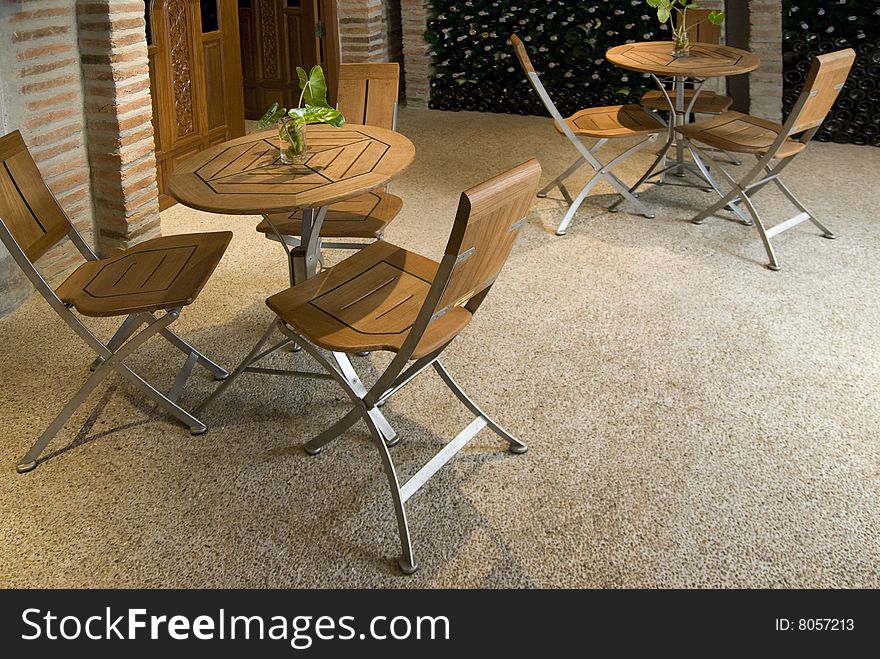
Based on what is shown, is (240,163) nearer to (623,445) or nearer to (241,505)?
(241,505)

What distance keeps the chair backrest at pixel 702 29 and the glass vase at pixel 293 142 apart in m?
3.20

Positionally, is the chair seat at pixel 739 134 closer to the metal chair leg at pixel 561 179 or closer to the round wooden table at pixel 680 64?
the round wooden table at pixel 680 64

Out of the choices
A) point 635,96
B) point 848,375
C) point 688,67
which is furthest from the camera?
point 635,96

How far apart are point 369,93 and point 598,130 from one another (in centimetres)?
132

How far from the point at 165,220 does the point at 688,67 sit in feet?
8.93

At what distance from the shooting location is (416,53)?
7238 mm

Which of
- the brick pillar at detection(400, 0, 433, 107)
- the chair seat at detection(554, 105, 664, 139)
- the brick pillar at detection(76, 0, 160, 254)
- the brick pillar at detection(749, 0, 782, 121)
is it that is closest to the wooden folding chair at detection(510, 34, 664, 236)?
the chair seat at detection(554, 105, 664, 139)

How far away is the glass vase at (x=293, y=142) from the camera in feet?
9.84

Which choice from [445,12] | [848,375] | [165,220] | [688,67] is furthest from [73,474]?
[445,12]

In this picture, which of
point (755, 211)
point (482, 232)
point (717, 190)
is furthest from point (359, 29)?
point (482, 232)

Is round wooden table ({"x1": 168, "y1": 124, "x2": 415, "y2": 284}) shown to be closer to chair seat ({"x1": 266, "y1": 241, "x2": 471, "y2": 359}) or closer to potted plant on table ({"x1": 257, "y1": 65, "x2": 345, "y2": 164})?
potted plant on table ({"x1": 257, "y1": 65, "x2": 345, "y2": 164})

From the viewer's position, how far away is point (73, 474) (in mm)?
2758

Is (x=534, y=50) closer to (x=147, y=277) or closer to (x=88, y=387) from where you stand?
(x=147, y=277)

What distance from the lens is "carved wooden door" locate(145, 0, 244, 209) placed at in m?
4.80
